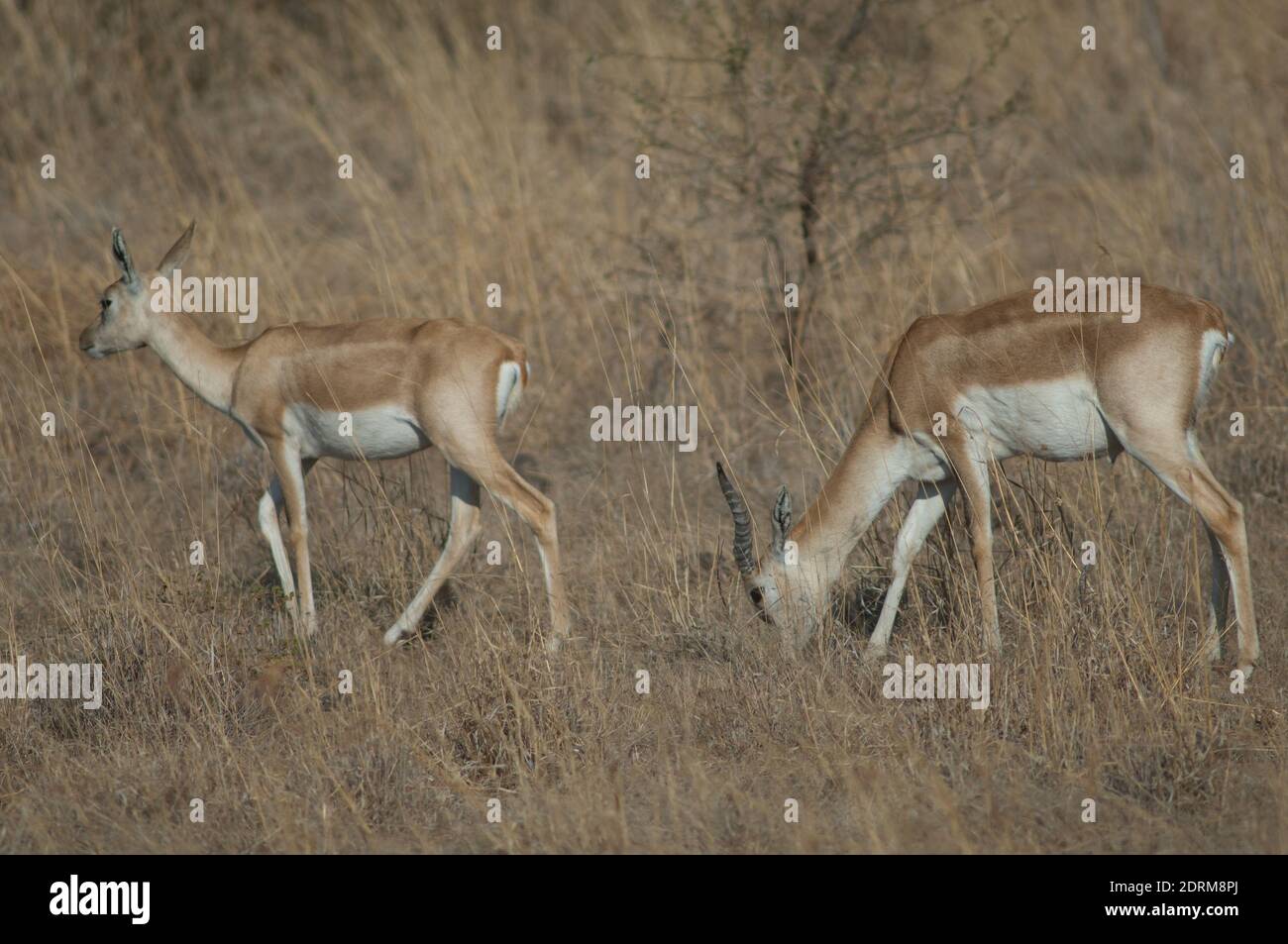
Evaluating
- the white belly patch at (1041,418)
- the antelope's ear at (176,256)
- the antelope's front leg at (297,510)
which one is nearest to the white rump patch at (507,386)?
the antelope's front leg at (297,510)

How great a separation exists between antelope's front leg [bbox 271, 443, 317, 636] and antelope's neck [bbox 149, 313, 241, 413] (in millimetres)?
417

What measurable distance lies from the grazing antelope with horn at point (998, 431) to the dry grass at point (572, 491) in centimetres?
20

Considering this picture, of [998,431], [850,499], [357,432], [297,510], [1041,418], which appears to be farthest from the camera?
[297,510]

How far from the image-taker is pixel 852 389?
28.9 feet

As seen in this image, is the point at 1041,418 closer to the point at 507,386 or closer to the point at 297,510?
the point at 507,386

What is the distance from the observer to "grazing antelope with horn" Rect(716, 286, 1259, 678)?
5.44 meters

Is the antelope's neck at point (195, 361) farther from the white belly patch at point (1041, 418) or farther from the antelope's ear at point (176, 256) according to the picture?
the white belly patch at point (1041, 418)

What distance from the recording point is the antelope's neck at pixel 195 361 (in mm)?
6551

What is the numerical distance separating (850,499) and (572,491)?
2.45 metres

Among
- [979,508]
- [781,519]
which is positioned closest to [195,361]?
[781,519]

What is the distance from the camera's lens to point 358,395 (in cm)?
613

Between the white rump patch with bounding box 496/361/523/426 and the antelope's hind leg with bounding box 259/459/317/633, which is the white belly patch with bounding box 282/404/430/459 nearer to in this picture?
the antelope's hind leg with bounding box 259/459/317/633
